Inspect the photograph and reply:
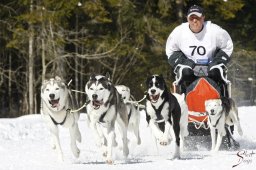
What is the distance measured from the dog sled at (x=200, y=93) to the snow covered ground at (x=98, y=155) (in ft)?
0.96

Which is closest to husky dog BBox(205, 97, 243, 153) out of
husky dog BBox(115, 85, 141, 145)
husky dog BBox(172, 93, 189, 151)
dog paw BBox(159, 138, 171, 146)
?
husky dog BBox(172, 93, 189, 151)

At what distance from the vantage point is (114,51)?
67.0ft

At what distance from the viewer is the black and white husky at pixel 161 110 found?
7379 mm

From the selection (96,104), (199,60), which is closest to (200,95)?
(199,60)

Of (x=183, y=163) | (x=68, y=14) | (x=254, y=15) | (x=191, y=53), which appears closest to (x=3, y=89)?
(x=68, y=14)

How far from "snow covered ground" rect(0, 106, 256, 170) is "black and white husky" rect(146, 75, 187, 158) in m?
0.26

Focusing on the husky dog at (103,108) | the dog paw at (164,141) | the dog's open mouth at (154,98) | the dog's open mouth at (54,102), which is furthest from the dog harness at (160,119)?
the dog's open mouth at (54,102)

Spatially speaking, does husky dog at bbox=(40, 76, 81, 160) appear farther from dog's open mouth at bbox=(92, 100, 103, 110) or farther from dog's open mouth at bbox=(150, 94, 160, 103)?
dog's open mouth at bbox=(150, 94, 160, 103)

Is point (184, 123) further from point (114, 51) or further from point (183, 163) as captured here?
point (114, 51)

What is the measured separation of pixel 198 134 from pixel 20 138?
11.8 ft

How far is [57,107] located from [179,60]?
2.03 m

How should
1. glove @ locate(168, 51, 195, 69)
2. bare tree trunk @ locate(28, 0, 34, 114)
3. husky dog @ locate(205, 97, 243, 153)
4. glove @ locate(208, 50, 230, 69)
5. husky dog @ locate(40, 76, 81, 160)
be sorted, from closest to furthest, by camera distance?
husky dog @ locate(40, 76, 81, 160) → husky dog @ locate(205, 97, 243, 153) → glove @ locate(208, 50, 230, 69) → glove @ locate(168, 51, 195, 69) → bare tree trunk @ locate(28, 0, 34, 114)

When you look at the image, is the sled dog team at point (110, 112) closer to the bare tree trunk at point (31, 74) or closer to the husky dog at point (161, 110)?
the husky dog at point (161, 110)

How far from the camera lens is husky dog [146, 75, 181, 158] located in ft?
24.2
